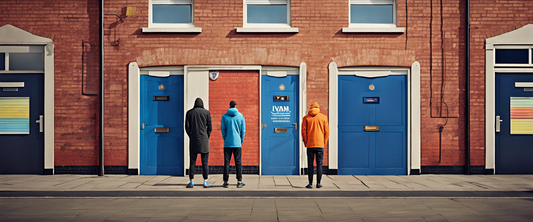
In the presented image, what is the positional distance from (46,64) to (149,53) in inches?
101

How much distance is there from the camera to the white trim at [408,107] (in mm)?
10570

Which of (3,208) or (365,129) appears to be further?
(365,129)

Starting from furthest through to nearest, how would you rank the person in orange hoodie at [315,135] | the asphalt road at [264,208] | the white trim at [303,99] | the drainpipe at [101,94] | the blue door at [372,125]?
the blue door at [372,125]
the white trim at [303,99]
the drainpipe at [101,94]
the person in orange hoodie at [315,135]
the asphalt road at [264,208]

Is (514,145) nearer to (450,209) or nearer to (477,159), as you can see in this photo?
(477,159)

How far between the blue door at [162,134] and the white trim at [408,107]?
376 centimetres

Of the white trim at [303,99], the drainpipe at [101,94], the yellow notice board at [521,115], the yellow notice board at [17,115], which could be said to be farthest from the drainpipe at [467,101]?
the yellow notice board at [17,115]

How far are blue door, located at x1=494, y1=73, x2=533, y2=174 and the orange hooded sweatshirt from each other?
16.5 feet

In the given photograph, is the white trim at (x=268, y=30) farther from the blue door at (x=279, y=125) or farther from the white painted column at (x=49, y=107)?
the white painted column at (x=49, y=107)

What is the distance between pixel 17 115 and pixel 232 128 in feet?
19.1

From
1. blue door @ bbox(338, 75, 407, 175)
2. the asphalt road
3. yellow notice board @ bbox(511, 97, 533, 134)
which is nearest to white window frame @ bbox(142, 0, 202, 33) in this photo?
blue door @ bbox(338, 75, 407, 175)

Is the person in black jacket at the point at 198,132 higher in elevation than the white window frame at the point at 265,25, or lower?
lower

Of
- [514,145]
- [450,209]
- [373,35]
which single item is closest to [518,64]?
[514,145]

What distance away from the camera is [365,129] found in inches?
420

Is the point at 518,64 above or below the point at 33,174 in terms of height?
above
